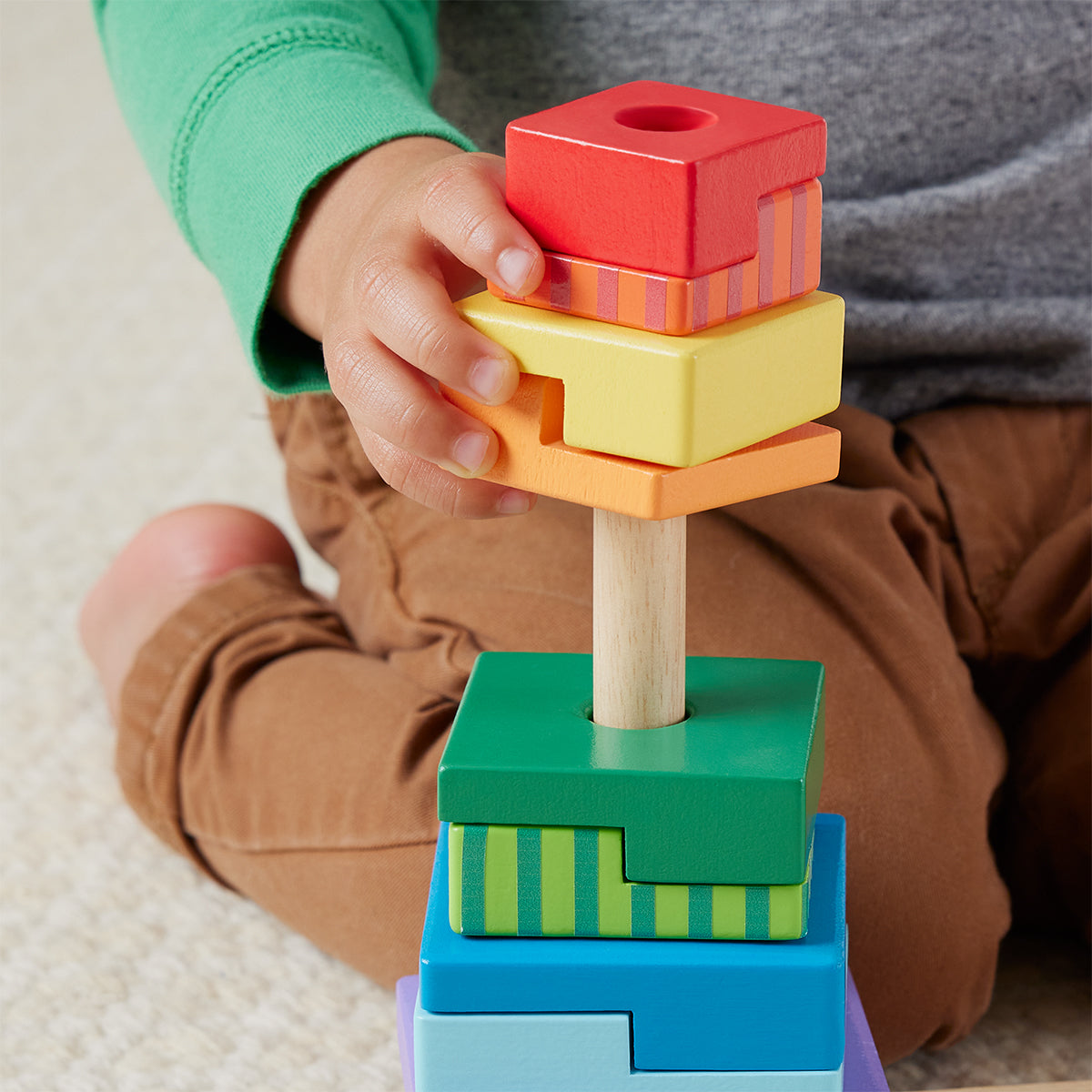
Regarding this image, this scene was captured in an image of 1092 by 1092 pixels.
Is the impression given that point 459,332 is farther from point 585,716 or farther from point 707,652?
point 707,652

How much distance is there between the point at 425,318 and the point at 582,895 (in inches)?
6.4

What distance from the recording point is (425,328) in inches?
16.2

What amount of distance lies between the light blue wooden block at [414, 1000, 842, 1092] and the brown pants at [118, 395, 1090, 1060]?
0.15 meters

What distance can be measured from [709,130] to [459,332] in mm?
83

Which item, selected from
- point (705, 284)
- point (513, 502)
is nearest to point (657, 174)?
point (705, 284)

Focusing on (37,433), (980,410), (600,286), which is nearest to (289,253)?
(600,286)

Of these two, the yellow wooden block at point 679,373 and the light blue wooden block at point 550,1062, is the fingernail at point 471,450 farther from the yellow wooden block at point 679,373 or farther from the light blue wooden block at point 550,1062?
the light blue wooden block at point 550,1062

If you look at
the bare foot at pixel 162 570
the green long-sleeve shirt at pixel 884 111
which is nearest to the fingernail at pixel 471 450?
the green long-sleeve shirt at pixel 884 111

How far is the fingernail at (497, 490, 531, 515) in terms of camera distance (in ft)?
1.52

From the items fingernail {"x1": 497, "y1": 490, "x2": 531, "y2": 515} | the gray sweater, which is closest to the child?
the gray sweater

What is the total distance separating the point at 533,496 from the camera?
1.51ft

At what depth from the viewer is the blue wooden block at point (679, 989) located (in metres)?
0.40

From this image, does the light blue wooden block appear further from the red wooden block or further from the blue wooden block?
the red wooden block

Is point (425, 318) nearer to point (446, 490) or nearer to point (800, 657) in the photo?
point (446, 490)
